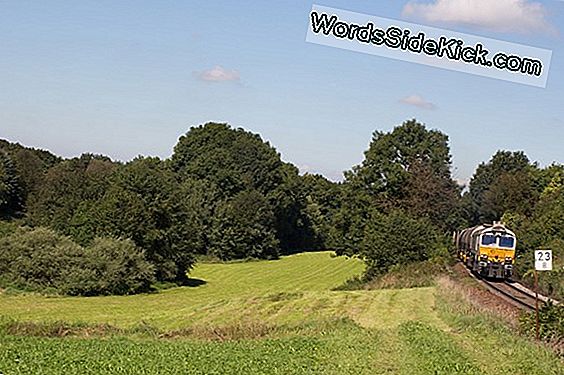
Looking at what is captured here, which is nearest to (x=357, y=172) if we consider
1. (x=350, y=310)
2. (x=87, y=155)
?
(x=350, y=310)

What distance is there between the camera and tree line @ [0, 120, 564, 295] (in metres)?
54.2

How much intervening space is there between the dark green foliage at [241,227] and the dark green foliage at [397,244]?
46.9 metres

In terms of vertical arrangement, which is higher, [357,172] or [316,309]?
[357,172]

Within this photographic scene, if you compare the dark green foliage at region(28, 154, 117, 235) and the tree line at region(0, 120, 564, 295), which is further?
the dark green foliage at region(28, 154, 117, 235)

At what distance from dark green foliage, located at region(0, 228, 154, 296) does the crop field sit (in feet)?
49.9

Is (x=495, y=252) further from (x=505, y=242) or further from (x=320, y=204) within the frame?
(x=320, y=204)

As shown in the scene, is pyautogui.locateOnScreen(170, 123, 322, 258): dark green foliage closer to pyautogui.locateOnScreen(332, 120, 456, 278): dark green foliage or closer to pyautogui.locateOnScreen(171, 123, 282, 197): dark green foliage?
pyautogui.locateOnScreen(171, 123, 282, 197): dark green foliage

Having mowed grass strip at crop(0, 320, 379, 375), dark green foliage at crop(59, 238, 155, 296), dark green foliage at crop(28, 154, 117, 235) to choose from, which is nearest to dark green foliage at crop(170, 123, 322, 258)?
dark green foliage at crop(28, 154, 117, 235)

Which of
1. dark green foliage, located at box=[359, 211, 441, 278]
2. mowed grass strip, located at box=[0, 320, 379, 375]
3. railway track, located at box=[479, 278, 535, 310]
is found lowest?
mowed grass strip, located at box=[0, 320, 379, 375]

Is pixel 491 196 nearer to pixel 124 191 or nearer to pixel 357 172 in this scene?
pixel 357 172

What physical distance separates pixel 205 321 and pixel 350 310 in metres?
5.59

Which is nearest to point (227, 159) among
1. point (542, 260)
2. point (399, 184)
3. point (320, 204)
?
point (320, 204)

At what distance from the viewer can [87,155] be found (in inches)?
4867

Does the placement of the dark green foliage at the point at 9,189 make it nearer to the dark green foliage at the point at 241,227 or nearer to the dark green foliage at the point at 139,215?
the dark green foliage at the point at 241,227
